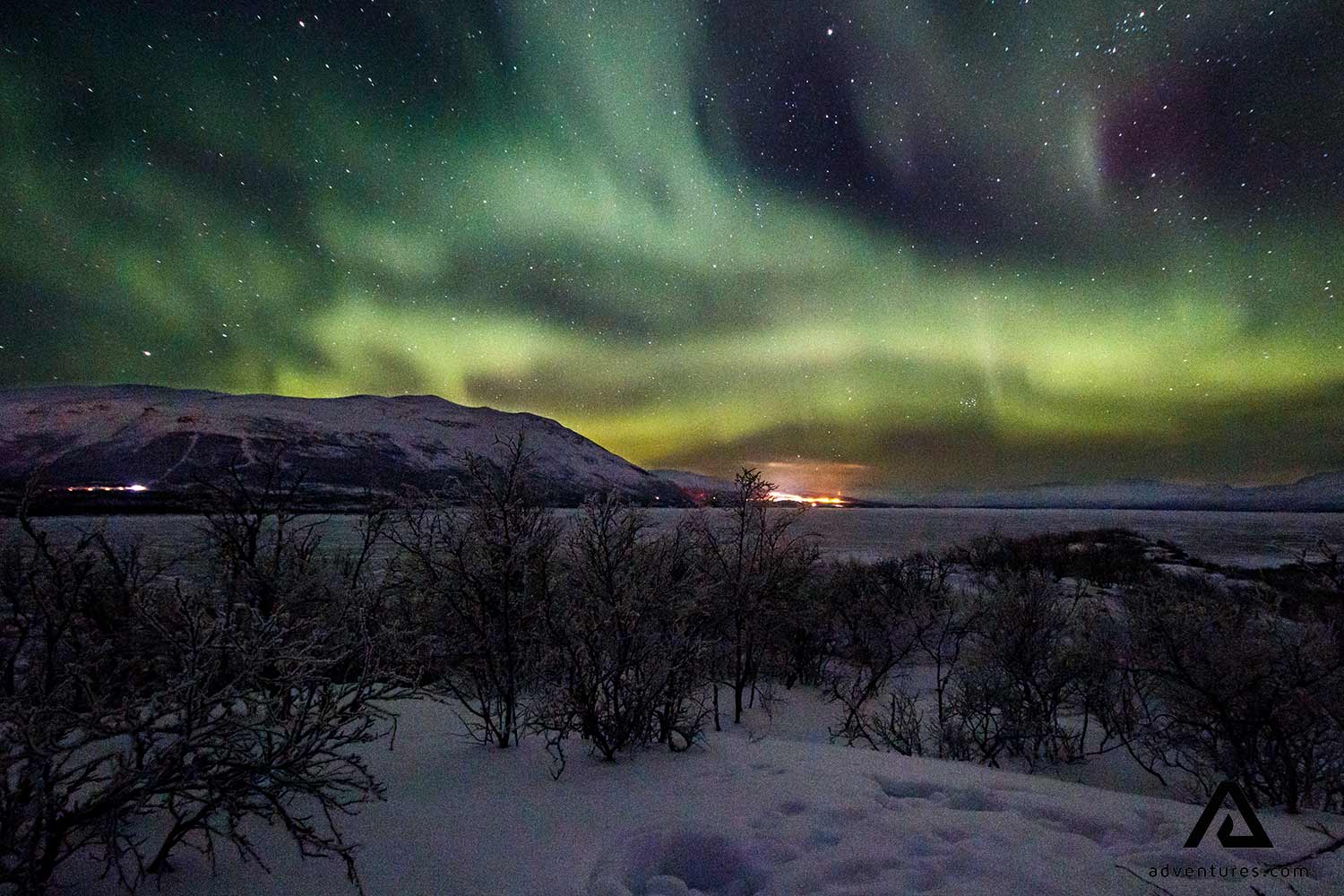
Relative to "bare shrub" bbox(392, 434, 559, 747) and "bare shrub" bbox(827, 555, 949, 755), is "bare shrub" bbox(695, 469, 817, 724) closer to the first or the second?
"bare shrub" bbox(827, 555, 949, 755)

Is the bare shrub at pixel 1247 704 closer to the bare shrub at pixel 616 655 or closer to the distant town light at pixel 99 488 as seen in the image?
the bare shrub at pixel 616 655

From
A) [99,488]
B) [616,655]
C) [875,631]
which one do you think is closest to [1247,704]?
[616,655]

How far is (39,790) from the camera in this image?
3.76 m

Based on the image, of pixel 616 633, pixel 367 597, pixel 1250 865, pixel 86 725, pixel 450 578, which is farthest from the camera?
pixel 450 578

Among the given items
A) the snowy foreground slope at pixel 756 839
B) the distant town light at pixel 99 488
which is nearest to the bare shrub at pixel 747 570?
the snowy foreground slope at pixel 756 839

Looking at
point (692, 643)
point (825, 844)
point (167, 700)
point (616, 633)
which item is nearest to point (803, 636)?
point (692, 643)

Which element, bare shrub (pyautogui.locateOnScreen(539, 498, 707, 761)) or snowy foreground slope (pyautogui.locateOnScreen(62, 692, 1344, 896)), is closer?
snowy foreground slope (pyautogui.locateOnScreen(62, 692, 1344, 896))

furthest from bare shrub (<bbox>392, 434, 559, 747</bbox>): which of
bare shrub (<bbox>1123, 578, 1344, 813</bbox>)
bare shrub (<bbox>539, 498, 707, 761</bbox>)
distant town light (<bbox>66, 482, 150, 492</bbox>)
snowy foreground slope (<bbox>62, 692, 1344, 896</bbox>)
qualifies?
bare shrub (<bbox>1123, 578, 1344, 813</bbox>)

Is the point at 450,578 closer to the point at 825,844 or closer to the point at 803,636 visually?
the point at 825,844

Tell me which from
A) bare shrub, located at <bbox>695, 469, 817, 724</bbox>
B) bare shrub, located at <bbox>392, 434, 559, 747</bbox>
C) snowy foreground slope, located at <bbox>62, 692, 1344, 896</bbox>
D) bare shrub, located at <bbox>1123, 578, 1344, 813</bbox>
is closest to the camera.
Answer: snowy foreground slope, located at <bbox>62, 692, 1344, 896</bbox>

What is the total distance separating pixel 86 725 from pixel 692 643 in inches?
319

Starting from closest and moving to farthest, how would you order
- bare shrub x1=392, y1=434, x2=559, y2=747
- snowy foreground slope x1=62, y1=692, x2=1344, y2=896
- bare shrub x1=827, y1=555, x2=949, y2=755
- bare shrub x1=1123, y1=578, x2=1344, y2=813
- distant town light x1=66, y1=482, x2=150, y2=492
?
snowy foreground slope x1=62, y1=692, x2=1344, y2=896 → bare shrub x1=1123, y1=578, x2=1344, y2=813 → bare shrub x1=392, y1=434, x2=559, y2=747 → bare shrub x1=827, y1=555, x2=949, y2=755 → distant town light x1=66, y1=482, x2=150, y2=492

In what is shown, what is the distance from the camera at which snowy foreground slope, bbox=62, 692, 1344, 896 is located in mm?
4875

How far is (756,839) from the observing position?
5629 mm
